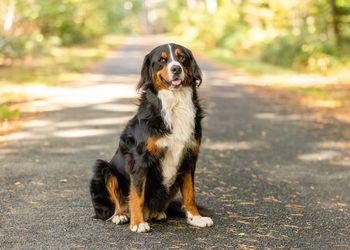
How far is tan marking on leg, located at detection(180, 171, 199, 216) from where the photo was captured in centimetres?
502

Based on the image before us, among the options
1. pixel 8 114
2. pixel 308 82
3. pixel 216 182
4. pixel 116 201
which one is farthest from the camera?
pixel 308 82

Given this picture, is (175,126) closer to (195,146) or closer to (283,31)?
(195,146)

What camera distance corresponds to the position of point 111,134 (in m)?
9.91

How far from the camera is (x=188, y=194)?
200 inches

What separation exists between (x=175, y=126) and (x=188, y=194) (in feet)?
2.37

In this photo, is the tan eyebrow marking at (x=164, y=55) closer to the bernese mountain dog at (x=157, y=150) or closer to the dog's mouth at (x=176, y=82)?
the bernese mountain dog at (x=157, y=150)

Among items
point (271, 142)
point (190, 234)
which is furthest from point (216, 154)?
point (190, 234)

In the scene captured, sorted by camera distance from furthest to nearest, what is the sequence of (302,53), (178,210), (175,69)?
(302,53) < (178,210) < (175,69)

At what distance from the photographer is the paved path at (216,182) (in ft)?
15.6

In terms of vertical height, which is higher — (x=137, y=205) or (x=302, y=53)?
(x=302, y=53)

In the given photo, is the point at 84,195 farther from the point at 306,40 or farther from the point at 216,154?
the point at 306,40

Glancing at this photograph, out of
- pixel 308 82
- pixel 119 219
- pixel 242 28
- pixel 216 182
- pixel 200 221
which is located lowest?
pixel 308 82

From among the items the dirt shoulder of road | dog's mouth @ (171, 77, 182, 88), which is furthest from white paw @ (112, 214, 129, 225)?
the dirt shoulder of road

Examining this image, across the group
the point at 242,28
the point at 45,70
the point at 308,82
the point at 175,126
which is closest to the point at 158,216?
the point at 175,126
